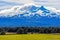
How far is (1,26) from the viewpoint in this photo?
16.0 meters

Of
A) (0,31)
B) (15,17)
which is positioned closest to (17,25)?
(15,17)

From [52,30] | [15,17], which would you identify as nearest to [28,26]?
[15,17]

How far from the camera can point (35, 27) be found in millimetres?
16078

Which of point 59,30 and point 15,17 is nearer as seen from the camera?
point 15,17

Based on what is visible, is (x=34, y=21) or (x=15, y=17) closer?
(x=15, y=17)

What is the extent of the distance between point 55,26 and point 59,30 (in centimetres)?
86

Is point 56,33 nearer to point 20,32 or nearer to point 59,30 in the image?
point 59,30

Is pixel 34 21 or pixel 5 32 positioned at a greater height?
pixel 34 21

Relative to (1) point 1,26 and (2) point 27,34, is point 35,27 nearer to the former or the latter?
(2) point 27,34

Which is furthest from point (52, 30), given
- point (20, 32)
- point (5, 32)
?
point (5, 32)

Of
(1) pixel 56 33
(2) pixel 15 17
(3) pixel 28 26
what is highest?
(2) pixel 15 17

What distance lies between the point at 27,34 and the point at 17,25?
1.54m

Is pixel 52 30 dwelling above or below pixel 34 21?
below

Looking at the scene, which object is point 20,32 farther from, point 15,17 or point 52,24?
point 52,24
